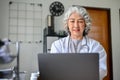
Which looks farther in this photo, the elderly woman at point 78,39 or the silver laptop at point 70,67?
the elderly woman at point 78,39

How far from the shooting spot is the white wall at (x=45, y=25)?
376 centimetres

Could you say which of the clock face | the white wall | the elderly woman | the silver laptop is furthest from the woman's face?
the clock face

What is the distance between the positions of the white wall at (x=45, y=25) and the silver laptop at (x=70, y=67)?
2598 millimetres

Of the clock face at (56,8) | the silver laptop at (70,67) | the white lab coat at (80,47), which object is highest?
the clock face at (56,8)

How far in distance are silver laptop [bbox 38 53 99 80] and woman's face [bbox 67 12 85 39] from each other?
1.47 feet

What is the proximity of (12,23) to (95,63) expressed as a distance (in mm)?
3116

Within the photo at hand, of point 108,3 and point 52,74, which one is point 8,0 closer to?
point 108,3

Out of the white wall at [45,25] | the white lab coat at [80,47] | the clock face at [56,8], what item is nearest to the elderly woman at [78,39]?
the white lab coat at [80,47]

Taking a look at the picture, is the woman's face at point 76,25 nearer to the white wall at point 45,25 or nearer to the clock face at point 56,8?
the white wall at point 45,25

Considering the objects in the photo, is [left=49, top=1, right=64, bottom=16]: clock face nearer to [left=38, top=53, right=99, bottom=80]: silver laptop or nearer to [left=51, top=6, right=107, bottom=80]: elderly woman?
[left=51, top=6, right=107, bottom=80]: elderly woman

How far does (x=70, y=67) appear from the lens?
957 mm

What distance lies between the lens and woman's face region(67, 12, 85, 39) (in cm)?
136

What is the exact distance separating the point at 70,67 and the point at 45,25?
310 centimetres

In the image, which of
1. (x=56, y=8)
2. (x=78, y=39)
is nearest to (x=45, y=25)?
(x=56, y=8)
